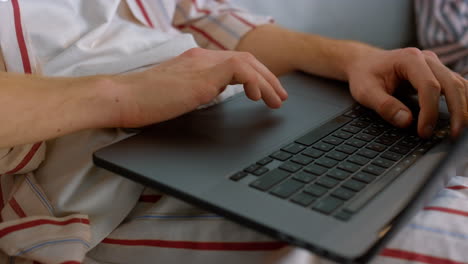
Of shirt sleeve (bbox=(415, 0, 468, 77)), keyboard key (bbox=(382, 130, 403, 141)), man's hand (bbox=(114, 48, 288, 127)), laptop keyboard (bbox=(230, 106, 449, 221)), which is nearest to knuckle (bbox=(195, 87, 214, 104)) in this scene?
man's hand (bbox=(114, 48, 288, 127))

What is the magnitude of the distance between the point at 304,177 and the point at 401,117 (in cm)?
19

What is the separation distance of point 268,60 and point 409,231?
18.5 inches

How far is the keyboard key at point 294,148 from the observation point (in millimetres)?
508

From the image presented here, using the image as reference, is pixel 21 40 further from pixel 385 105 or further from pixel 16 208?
pixel 385 105

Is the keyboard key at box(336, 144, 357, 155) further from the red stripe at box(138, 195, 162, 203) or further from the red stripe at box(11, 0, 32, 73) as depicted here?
the red stripe at box(11, 0, 32, 73)

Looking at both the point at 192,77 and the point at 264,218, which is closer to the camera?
the point at 264,218

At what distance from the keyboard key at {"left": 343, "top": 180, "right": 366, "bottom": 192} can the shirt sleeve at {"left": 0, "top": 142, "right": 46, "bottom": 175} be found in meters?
0.34

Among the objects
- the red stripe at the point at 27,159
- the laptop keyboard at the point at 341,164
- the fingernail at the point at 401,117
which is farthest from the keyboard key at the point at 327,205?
the red stripe at the point at 27,159

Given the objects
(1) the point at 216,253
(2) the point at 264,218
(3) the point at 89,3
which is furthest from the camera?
(3) the point at 89,3

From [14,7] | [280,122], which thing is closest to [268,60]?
[280,122]

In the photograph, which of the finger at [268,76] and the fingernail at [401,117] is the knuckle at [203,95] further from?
the fingernail at [401,117]

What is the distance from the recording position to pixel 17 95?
47cm

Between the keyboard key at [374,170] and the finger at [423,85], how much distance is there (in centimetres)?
11

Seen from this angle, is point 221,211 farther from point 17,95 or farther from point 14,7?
point 14,7
